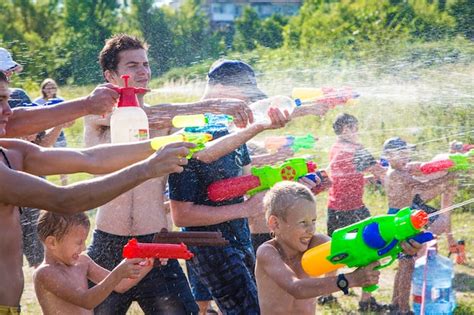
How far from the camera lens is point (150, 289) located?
5.02 metres

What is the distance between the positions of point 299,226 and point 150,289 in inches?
31.6

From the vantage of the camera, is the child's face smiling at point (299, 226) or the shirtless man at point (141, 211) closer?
the child's face smiling at point (299, 226)

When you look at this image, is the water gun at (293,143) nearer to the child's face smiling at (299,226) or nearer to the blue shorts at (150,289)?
the blue shorts at (150,289)

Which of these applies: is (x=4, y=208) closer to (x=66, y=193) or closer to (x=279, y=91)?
(x=66, y=193)

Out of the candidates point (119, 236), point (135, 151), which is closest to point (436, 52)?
point (119, 236)

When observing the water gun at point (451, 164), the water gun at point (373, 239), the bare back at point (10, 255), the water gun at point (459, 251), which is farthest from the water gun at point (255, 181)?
the water gun at point (459, 251)

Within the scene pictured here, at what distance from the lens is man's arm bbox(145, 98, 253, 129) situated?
5.24 meters

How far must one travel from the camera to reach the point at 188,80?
12570 millimetres

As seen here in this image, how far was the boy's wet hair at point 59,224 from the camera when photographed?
15.3 ft

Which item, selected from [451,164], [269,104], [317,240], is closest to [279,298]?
[317,240]

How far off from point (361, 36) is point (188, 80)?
17.7 feet

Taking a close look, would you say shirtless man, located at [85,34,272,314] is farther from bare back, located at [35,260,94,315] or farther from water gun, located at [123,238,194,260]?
water gun, located at [123,238,194,260]

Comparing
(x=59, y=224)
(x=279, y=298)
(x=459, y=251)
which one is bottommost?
(x=459, y=251)

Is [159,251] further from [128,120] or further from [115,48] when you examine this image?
[115,48]
